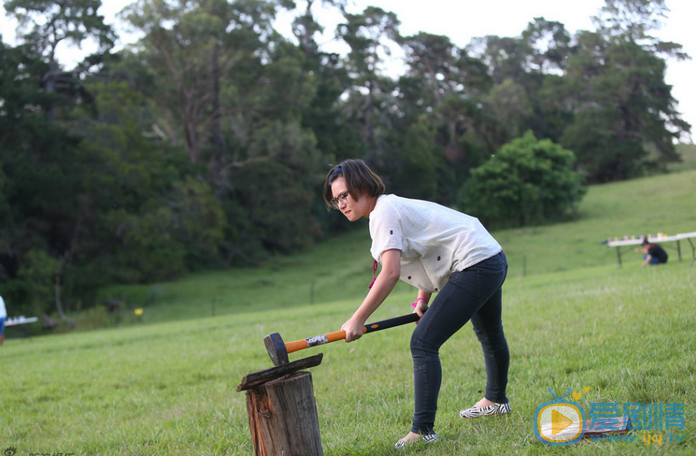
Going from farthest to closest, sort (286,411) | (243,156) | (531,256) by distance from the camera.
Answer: (243,156) → (531,256) → (286,411)

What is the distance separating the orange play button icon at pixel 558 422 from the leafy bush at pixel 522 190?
48088mm

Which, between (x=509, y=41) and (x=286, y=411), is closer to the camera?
(x=286, y=411)

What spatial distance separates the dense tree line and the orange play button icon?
3167 cm

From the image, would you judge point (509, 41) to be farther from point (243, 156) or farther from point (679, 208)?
point (243, 156)

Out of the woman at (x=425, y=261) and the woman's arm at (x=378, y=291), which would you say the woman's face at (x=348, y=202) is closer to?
the woman at (x=425, y=261)

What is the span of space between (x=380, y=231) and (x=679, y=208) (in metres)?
49.3

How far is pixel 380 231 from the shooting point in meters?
3.90

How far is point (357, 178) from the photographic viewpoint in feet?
13.4

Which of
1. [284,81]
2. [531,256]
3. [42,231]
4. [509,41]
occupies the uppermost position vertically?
[509,41]

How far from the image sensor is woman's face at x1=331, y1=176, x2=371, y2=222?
414 centimetres

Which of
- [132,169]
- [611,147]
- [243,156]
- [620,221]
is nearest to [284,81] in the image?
[243,156]

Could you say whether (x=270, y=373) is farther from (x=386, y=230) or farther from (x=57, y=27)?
(x=57, y=27)

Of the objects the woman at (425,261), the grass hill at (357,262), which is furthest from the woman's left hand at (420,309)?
the grass hill at (357,262)

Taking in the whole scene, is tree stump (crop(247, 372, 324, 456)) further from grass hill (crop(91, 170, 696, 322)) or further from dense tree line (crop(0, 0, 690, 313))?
dense tree line (crop(0, 0, 690, 313))
